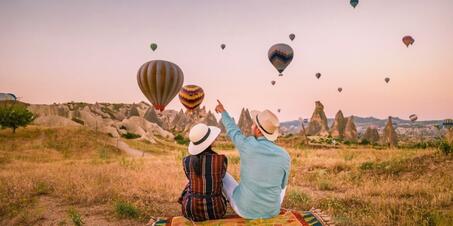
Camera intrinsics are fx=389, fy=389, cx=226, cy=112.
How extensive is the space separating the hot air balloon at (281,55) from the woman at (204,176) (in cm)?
1945

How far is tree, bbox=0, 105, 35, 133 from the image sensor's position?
3906 centimetres

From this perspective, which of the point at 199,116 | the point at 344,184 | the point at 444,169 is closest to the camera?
the point at 344,184

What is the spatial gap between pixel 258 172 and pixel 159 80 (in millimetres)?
15484

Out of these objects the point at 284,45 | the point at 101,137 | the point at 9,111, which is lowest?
the point at 101,137

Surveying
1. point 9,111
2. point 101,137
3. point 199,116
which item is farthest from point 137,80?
point 199,116

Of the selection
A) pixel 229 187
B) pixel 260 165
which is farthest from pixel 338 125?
pixel 260 165

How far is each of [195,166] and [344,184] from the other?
824 cm

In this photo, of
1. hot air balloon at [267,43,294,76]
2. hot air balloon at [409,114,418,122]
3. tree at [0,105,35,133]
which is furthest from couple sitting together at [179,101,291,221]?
hot air balloon at [409,114,418,122]

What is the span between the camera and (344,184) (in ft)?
41.7

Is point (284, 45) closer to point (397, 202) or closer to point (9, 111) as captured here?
point (397, 202)

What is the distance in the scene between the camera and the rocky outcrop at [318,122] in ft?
352

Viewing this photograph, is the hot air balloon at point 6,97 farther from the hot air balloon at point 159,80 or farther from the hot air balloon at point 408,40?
the hot air balloon at point 408,40

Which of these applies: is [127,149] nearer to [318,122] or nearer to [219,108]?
[219,108]

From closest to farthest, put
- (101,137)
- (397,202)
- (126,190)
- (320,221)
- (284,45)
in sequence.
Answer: (320,221)
(397,202)
(126,190)
(284,45)
(101,137)
